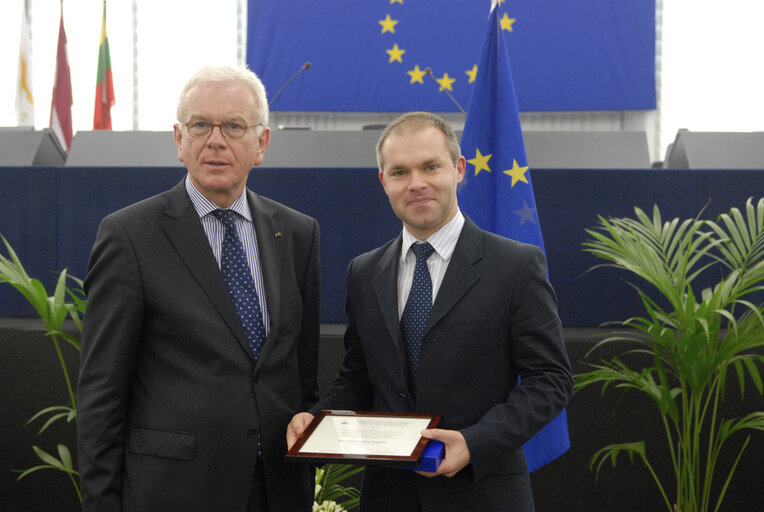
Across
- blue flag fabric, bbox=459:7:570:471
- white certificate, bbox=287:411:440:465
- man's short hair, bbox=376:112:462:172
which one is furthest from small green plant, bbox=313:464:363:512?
man's short hair, bbox=376:112:462:172

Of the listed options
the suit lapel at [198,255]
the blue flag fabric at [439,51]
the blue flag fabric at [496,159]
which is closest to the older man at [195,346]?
the suit lapel at [198,255]

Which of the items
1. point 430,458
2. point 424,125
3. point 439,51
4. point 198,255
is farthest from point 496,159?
point 439,51

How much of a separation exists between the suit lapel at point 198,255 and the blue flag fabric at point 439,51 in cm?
638

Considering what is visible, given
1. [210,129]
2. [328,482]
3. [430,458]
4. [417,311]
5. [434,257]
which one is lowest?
[328,482]

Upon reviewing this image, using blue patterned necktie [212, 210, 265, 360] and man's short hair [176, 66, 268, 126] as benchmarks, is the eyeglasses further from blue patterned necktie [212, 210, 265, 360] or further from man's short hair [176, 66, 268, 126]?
blue patterned necktie [212, 210, 265, 360]

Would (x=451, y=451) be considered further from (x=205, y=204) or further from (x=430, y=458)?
(x=205, y=204)

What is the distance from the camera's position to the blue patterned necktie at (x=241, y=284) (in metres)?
1.59

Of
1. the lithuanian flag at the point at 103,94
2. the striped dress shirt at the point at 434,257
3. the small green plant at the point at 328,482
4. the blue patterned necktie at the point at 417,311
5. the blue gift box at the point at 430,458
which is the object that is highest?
the lithuanian flag at the point at 103,94

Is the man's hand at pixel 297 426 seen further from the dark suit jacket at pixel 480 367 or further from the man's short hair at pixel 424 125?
the man's short hair at pixel 424 125

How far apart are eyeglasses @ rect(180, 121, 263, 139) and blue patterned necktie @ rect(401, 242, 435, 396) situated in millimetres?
461

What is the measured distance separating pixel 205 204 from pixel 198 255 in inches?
5.1

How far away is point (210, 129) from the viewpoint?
1591mm

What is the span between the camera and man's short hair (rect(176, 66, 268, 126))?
159cm

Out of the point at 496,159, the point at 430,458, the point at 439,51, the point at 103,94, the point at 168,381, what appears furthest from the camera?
the point at 439,51
